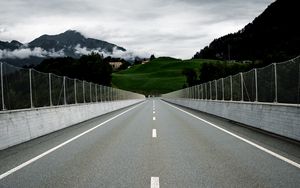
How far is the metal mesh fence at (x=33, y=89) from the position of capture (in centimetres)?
1293

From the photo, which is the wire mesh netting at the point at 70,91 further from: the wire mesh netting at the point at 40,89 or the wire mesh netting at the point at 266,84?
the wire mesh netting at the point at 266,84

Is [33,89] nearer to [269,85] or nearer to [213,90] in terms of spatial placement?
[269,85]

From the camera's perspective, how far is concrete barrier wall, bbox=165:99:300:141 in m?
11.8

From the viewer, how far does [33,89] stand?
15898 millimetres

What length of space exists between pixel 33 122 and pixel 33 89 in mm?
2288

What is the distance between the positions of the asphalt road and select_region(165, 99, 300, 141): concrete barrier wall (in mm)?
562

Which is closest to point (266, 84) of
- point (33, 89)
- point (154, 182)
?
point (33, 89)

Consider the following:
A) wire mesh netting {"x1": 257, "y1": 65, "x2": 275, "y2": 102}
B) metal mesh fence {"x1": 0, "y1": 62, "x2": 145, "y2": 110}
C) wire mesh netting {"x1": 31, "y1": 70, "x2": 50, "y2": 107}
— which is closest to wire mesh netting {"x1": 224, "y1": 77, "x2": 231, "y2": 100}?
wire mesh netting {"x1": 257, "y1": 65, "x2": 275, "y2": 102}

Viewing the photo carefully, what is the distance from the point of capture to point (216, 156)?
904 centimetres

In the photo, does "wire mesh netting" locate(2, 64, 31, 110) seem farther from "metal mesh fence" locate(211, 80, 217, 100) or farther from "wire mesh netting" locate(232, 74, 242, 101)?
"metal mesh fence" locate(211, 80, 217, 100)

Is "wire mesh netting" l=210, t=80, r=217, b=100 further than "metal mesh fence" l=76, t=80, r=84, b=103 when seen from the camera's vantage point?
Yes

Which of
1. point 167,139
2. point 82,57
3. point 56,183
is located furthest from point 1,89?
point 82,57

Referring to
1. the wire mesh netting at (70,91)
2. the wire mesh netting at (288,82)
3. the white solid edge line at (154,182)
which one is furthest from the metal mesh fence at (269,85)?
the wire mesh netting at (70,91)

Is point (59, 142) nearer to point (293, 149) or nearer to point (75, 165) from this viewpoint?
point (75, 165)
